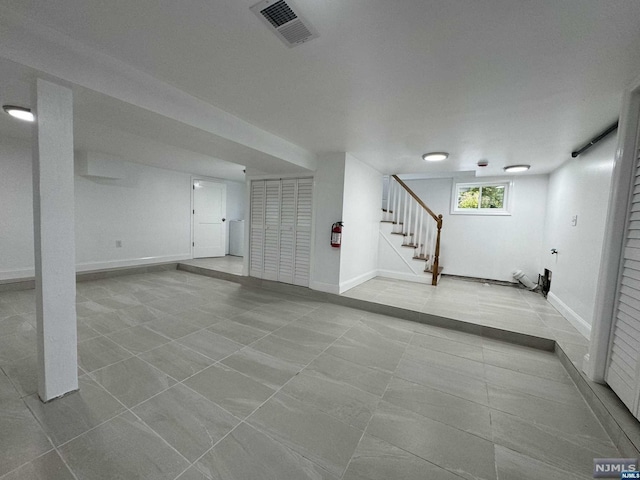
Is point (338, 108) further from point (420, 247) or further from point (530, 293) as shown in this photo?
point (530, 293)

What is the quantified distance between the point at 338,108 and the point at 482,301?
3.54m

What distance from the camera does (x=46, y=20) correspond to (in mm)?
1365

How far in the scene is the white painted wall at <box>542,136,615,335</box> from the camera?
2578mm

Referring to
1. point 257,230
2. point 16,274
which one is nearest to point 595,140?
point 257,230

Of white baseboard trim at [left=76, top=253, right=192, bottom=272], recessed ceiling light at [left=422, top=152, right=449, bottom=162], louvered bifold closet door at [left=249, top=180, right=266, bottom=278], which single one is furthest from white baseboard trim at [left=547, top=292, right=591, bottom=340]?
white baseboard trim at [left=76, top=253, right=192, bottom=272]

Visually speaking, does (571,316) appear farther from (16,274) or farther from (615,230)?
(16,274)

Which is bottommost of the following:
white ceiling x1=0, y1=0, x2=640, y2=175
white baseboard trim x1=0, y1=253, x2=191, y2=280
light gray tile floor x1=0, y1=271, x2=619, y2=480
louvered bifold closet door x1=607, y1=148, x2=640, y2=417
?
light gray tile floor x1=0, y1=271, x2=619, y2=480

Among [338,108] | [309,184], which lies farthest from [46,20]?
[309,184]

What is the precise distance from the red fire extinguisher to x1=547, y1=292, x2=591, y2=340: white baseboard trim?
2980 mm

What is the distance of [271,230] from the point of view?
455 cm

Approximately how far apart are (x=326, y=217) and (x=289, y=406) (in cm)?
277

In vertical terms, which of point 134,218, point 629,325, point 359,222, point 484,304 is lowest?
point 484,304

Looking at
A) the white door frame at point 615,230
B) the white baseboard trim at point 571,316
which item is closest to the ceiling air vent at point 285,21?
the white door frame at point 615,230

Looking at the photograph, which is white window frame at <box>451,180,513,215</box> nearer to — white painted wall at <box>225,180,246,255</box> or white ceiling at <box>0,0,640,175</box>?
white ceiling at <box>0,0,640,175</box>
